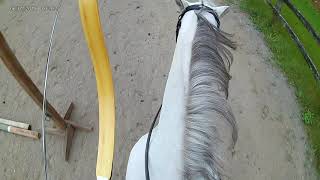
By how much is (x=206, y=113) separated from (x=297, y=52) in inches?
141

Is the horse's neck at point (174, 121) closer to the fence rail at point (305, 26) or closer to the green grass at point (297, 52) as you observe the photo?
the green grass at point (297, 52)

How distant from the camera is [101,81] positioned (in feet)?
7.69

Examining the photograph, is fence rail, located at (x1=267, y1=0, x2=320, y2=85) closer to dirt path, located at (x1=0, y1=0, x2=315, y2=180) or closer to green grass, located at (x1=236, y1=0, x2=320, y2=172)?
green grass, located at (x1=236, y1=0, x2=320, y2=172)

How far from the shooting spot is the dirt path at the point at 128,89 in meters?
3.63

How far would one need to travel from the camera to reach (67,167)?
3.54m

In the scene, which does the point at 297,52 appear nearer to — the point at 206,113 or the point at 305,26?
the point at 305,26

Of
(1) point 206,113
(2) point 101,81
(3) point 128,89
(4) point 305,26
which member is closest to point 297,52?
(4) point 305,26

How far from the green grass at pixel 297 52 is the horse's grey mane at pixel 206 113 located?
2.45m

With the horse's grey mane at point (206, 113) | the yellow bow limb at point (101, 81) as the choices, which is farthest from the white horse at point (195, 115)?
the yellow bow limb at point (101, 81)

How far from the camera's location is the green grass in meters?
4.11

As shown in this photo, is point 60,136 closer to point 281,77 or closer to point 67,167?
point 67,167

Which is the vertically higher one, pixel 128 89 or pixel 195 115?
pixel 195 115

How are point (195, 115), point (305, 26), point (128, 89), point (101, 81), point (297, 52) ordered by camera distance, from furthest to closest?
point (297, 52) → point (305, 26) → point (128, 89) → point (101, 81) → point (195, 115)

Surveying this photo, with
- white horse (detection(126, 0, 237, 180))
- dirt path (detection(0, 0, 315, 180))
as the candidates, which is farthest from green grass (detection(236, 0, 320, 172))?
white horse (detection(126, 0, 237, 180))
